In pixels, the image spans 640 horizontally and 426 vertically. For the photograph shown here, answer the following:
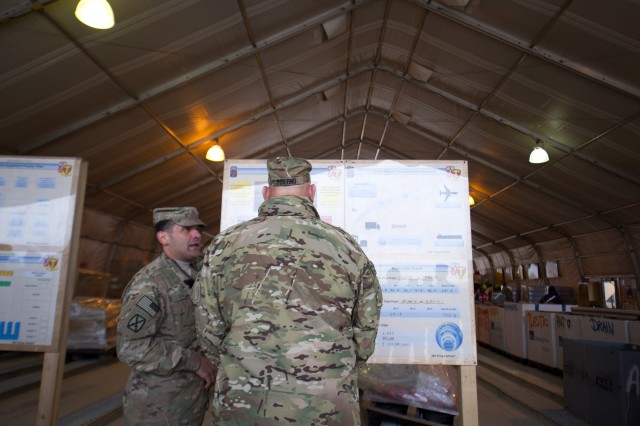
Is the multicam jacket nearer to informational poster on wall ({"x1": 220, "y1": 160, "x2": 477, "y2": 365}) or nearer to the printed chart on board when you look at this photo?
informational poster on wall ({"x1": 220, "y1": 160, "x2": 477, "y2": 365})

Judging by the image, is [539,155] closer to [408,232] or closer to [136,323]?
[408,232]

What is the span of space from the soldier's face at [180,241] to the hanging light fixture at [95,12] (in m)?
2.66

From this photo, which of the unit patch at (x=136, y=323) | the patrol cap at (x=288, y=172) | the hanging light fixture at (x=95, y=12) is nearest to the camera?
the patrol cap at (x=288, y=172)

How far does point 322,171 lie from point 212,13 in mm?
3554

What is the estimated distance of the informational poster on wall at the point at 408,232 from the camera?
275 cm

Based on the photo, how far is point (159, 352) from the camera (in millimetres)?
2312

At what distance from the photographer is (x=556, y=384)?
670 cm

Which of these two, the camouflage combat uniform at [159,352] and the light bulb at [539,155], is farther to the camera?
the light bulb at [539,155]

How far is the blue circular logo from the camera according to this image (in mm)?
2738

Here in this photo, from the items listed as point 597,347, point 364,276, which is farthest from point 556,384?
point 364,276

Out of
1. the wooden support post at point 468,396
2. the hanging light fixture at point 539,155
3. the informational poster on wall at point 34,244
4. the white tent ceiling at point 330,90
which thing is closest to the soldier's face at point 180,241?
the informational poster on wall at point 34,244

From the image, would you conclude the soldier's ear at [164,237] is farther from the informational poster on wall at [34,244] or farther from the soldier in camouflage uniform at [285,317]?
the soldier in camouflage uniform at [285,317]

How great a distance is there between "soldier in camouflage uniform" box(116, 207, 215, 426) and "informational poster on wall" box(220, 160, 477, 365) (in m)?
0.60

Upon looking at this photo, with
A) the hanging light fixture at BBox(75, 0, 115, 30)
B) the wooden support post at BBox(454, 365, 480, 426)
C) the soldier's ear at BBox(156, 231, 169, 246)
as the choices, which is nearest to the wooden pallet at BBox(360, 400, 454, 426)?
the wooden support post at BBox(454, 365, 480, 426)
